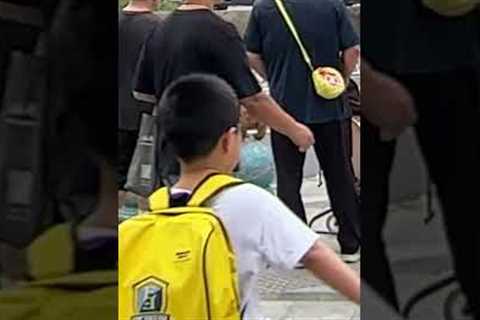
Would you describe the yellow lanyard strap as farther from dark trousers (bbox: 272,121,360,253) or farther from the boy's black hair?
the boy's black hair

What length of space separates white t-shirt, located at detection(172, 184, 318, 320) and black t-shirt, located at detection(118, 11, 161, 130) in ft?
A: 7.96

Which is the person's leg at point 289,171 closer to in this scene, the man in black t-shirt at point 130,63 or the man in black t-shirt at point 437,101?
the man in black t-shirt at point 130,63

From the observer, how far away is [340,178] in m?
6.41

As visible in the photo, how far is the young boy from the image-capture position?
283 centimetres

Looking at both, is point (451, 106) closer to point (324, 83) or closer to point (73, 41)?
point (73, 41)

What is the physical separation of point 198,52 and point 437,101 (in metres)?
2.28

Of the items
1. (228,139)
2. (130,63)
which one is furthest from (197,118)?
(130,63)

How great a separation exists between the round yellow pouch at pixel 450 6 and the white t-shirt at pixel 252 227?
0.71m

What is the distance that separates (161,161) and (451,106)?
2142mm

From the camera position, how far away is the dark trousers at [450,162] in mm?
2342

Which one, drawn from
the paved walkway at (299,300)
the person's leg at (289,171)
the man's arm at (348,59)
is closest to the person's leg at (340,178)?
the person's leg at (289,171)

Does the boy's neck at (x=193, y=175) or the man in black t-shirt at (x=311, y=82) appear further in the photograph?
the man in black t-shirt at (x=311, y=82)

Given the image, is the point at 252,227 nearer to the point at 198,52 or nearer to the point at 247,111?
the point at 198,52

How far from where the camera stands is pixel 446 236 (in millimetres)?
2373
